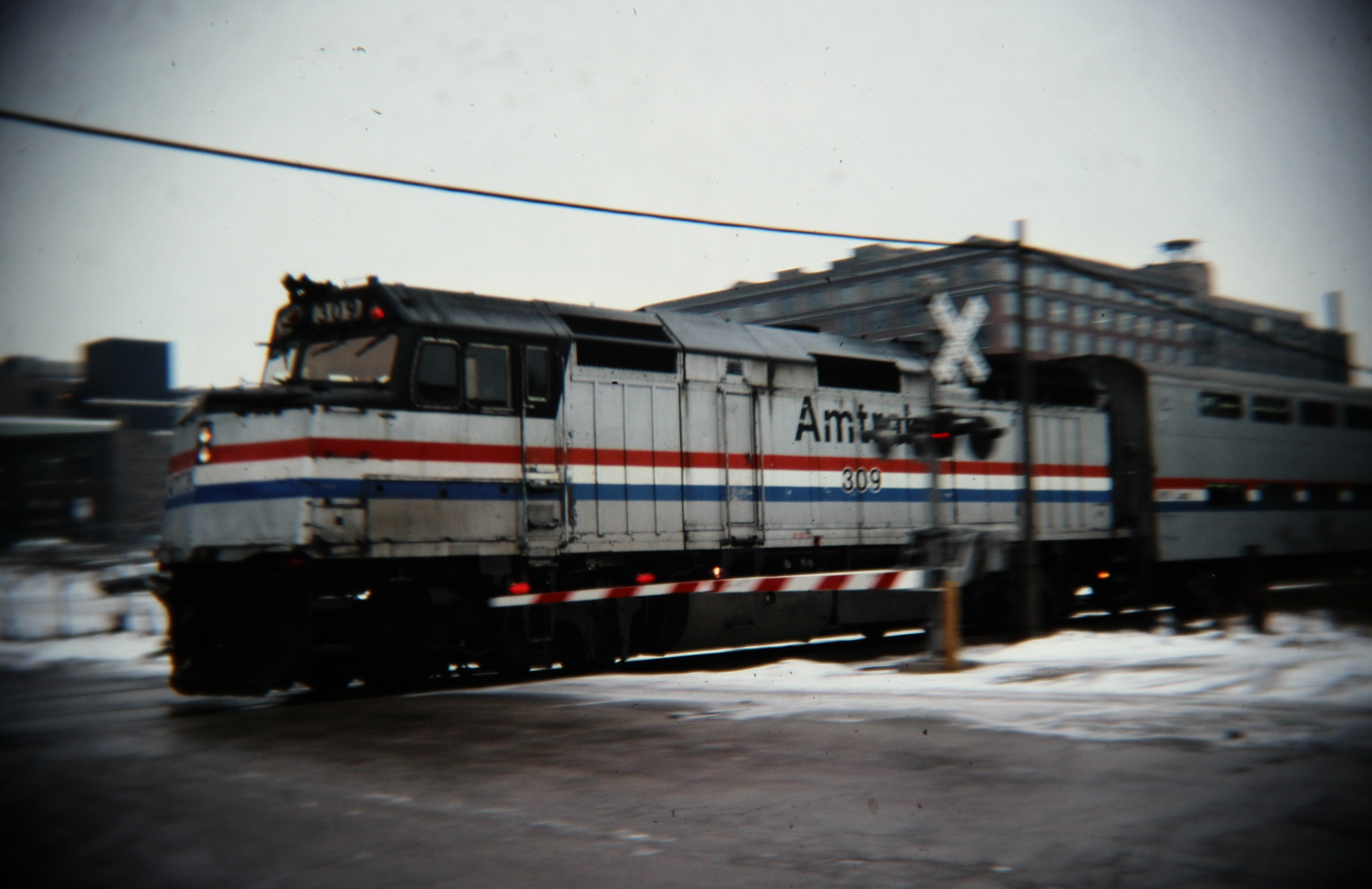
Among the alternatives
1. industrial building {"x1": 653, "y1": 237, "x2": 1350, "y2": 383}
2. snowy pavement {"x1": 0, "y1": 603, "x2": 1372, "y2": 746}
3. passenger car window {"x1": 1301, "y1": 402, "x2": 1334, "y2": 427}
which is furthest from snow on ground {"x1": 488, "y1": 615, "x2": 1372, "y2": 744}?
industrial building {"x1": 653, "y1": 237, "x2": 1350, "y2": 383}

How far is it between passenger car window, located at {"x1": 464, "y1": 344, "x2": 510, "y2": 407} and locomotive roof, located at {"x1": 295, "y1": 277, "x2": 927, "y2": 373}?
0.20 m

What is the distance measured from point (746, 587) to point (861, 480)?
3.16 m

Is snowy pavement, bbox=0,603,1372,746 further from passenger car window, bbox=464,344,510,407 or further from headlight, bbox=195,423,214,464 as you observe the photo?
headlight, bbox=195,423,214,464

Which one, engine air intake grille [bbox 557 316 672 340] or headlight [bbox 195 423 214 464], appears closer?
headlight [bbox 195 423 214 464]

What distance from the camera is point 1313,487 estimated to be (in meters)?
21.6

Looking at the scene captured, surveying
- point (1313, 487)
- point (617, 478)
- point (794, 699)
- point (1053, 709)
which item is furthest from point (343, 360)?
point (1313, 487)

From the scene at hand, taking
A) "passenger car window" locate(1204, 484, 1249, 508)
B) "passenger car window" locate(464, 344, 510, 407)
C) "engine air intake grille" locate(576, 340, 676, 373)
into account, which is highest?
"engine air intake grille" locate(576, 340, 676, 373)

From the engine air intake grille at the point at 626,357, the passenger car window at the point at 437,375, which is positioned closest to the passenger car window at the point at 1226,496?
the engine air intake grille at the point at 626,357

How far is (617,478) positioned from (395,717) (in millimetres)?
3946

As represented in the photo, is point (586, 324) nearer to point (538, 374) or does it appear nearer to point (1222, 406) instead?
point (538, 374)

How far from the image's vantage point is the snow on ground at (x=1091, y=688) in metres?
7.47

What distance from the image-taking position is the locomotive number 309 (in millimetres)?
14578

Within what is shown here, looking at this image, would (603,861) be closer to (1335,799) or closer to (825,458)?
(1335,799)

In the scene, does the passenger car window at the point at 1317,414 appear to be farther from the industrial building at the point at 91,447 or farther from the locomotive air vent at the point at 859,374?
the industrial building at the point at 91,447
